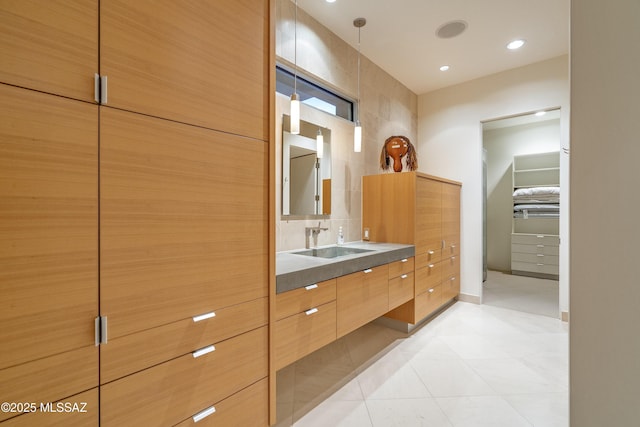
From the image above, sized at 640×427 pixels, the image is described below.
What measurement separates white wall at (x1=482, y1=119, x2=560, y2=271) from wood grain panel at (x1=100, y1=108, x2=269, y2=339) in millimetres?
6196

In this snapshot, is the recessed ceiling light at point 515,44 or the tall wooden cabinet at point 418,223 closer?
the tall wooden cabinet at point 418,223

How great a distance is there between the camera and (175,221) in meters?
1.04

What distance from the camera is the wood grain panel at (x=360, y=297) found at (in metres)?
1.90

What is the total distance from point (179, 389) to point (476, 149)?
4.10m

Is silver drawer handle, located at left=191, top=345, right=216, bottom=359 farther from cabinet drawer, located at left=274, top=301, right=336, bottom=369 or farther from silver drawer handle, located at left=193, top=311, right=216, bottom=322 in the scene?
cabinet drawer, located at left=274, top=301, right=336, bottom=369

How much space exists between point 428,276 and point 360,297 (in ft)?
4.29

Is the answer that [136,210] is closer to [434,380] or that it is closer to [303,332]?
[303,332]

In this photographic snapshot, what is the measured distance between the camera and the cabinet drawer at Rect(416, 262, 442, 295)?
9.30 feet

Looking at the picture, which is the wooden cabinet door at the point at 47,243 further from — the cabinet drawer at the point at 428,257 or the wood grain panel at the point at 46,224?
the cabinet drawer at the point at 428,257

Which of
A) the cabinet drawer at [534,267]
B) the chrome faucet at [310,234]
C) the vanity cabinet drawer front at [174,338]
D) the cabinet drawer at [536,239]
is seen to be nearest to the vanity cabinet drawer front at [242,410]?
the vanity cabinet drawer front at [174,338]

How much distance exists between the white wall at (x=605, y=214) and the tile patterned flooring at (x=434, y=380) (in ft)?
4.18

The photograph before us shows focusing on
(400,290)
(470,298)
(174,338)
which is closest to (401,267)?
(400,290)

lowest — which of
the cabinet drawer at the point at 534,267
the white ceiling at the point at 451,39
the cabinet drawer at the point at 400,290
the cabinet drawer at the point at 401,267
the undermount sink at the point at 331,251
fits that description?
the cabinet drawer at the point at 534,267

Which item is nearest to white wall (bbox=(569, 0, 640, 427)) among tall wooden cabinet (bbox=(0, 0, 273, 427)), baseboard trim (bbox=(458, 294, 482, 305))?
tall wooden cabinet (bbox=(0, 0, 273, 427))
